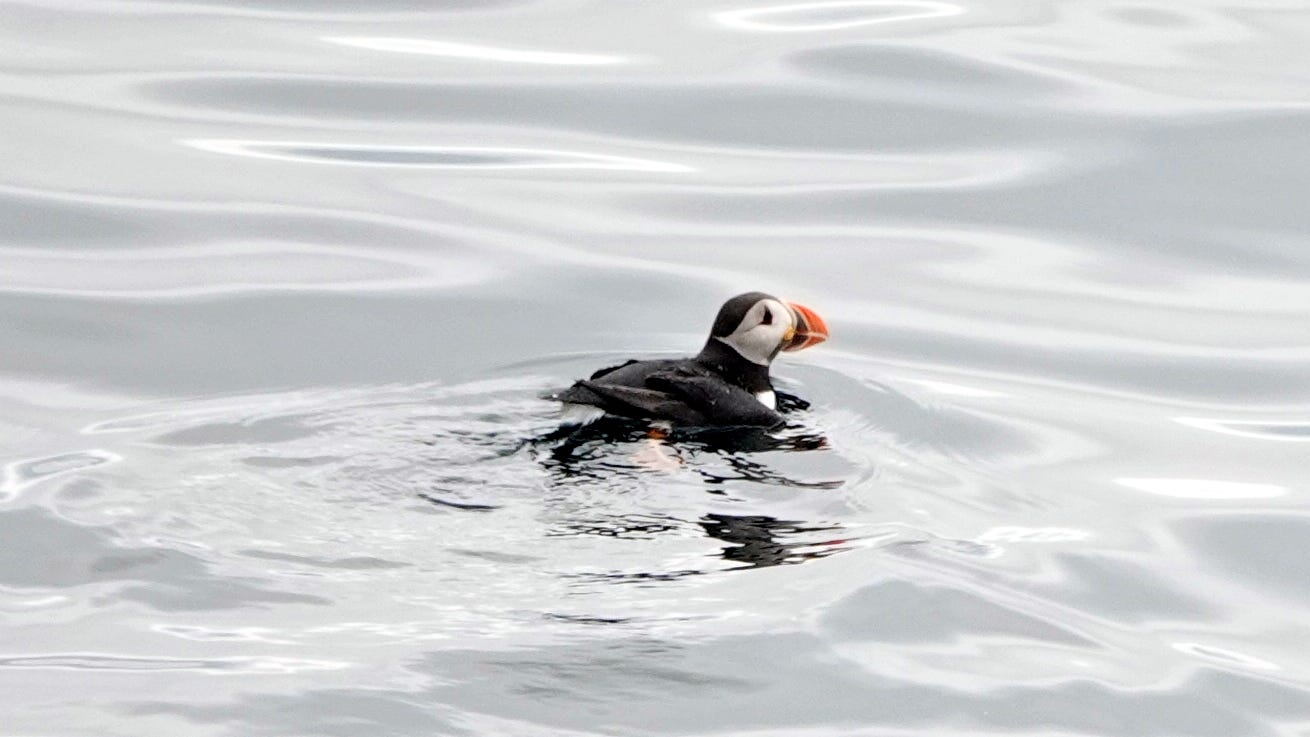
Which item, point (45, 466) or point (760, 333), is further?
point (760, 333)

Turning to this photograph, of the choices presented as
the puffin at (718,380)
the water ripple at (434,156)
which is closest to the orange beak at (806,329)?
the puffin at (718,380)

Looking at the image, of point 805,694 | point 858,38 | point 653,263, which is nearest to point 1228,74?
point 858,38

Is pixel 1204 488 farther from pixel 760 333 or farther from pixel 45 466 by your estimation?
pixel 45 466

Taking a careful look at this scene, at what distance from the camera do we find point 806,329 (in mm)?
8430

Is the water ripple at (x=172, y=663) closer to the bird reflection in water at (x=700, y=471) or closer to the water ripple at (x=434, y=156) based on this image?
the bird reflection in water at (x=700, y=471)

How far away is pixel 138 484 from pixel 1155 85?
8442 mm

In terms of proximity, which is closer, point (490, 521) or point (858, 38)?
point (490, 521)

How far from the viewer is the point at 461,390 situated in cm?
831

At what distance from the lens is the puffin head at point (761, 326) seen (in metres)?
8.31

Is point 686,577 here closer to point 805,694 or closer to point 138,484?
point 805,694

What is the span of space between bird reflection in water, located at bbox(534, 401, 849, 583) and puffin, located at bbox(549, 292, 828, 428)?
0.23ft

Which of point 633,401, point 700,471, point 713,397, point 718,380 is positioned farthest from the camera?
point 718,380

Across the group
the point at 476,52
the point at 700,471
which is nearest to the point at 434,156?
the point at 476,52

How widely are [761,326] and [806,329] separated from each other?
0.72ft
